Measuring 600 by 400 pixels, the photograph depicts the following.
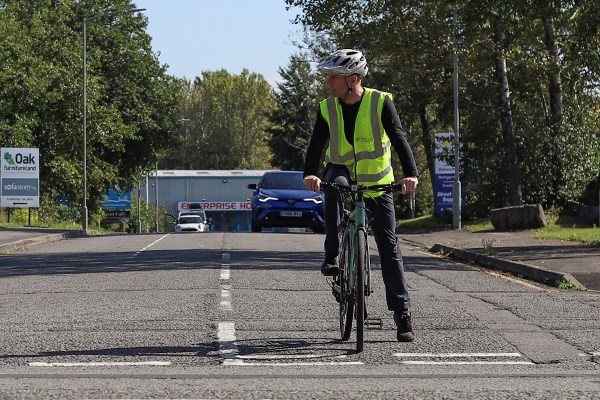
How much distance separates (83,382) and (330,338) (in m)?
2.46

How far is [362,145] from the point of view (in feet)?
27.4

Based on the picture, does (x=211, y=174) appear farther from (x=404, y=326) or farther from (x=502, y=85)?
(x=404, y=326)

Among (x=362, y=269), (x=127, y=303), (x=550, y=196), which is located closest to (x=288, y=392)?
(x=362, y=269)

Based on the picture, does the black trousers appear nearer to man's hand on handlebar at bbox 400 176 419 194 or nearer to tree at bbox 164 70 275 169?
man's hand on handlebar at bbox 400 176 419 194

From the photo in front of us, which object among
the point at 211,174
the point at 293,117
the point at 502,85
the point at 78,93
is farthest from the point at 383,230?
the point at 211,174

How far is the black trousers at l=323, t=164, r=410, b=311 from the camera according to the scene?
8406mm

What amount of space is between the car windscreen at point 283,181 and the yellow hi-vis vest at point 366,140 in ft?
73.6

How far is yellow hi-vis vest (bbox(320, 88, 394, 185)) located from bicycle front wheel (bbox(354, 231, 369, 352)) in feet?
1.38

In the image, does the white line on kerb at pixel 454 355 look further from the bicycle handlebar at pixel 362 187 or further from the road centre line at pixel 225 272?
the road centre line at pixel 225 272

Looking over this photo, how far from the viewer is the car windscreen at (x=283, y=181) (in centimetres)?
3103

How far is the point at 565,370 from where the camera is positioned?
24.1ft

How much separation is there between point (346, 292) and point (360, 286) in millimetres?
269

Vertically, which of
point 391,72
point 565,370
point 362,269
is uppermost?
point 391,72

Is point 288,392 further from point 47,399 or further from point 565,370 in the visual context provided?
point 565,370
